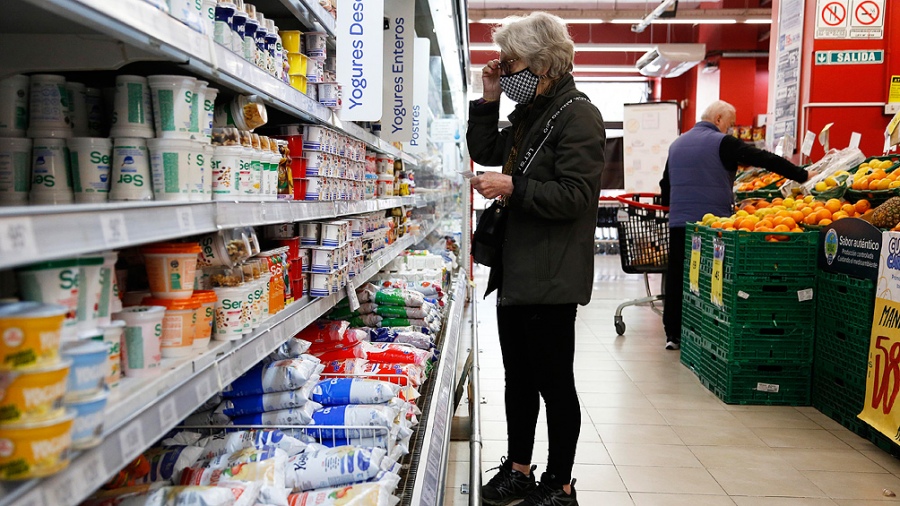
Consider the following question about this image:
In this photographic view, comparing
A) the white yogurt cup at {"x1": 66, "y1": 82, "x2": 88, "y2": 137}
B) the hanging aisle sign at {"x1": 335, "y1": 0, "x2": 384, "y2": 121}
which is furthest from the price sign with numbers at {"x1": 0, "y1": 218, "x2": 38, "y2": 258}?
the hanging aisle sign at {"x1": 335, "y1": 0, "x2": 384, "y2": 121}

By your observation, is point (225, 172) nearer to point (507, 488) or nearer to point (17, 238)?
point (17, 238)

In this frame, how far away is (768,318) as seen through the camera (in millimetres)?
3992

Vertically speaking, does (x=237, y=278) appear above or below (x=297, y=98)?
below

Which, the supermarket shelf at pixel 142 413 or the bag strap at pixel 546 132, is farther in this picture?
the bag strap at pixel 546 132

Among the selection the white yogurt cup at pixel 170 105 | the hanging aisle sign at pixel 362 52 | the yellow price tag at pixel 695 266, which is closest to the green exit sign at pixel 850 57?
the yellow price tag at pixel 695 266

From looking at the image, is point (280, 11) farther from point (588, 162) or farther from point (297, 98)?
point (588, 162)

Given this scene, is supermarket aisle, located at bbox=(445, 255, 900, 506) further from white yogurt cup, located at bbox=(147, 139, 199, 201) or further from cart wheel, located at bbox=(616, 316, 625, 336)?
white yogurt cup, located at bbox=(147, 139, 199, 201)

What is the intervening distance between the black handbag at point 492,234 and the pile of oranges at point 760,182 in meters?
3.98

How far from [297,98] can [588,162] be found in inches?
37.4

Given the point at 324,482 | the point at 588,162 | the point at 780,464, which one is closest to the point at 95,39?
the point at 324,482

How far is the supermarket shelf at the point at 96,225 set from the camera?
27.0 inches

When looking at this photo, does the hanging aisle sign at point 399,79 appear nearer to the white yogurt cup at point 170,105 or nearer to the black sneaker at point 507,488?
the black sneaker at point 507,488

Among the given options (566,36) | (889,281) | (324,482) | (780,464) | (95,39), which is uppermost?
(566,36)

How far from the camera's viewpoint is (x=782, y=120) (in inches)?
285
